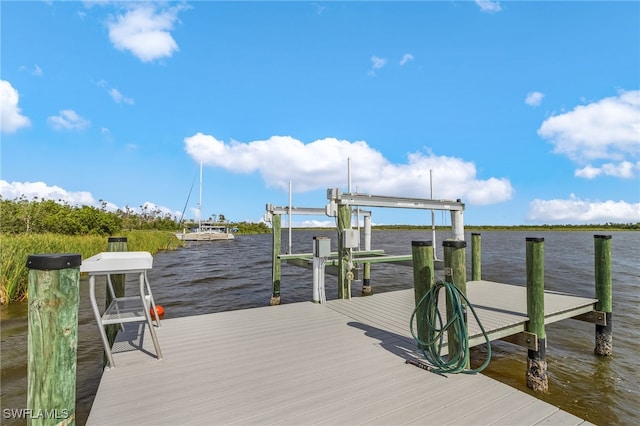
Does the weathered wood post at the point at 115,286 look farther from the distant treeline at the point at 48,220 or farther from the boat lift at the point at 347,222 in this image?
the distant treeline at the point at 48,220

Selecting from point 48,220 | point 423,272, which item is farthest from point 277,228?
point 48,220

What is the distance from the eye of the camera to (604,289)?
20.0 ft

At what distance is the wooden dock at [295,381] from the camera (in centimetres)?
247

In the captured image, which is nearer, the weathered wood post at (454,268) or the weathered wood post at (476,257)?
the weathered wood post at (454,268)

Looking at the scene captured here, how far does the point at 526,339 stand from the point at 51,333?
587cm

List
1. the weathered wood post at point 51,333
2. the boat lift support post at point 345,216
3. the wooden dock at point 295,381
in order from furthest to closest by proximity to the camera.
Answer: the boat lift support post at point 345,216 → the wooden dock at point 295,381 → the weathered wood post at point 51,333

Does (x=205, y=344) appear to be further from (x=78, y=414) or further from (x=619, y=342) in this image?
(x=619, y=342)

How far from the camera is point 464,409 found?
2568mm

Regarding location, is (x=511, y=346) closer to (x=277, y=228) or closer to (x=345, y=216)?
(x=345, y=216)

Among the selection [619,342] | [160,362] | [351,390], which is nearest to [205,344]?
[160,362]

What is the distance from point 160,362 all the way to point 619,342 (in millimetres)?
9391

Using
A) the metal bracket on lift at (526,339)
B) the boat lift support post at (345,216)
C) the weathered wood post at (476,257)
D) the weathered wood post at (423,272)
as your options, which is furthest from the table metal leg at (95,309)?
the weathered wood post at (476,257)

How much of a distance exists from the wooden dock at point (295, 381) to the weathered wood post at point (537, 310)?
0.73 feet

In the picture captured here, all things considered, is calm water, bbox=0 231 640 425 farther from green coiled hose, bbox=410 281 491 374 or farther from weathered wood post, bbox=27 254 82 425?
weathered wood post, bbox=27 254 82 425
